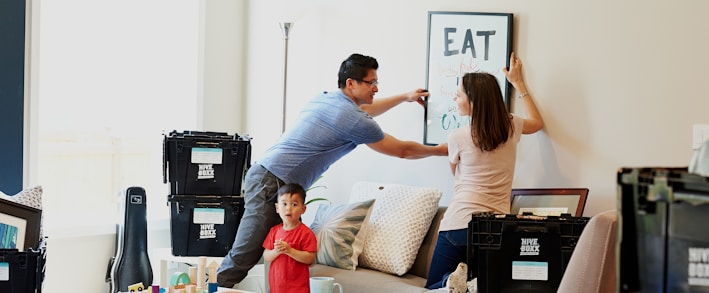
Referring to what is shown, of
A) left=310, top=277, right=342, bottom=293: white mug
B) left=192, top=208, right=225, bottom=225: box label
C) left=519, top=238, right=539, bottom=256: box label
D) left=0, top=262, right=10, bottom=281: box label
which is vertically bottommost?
left=310, top=277, right=342, bottom=293: white mug

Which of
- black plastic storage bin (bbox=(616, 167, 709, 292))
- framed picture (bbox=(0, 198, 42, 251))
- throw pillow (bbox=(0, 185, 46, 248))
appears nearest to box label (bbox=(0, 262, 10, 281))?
framed picture (bbox=(0, 198, 42, 251))

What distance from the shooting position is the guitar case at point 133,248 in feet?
16.3

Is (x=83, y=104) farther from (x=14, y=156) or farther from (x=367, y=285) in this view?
(x=367, y=285)

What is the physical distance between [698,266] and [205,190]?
347 cm

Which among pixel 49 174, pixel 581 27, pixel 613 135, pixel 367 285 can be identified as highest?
pixel 581 27

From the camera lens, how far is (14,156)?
15.7 feet

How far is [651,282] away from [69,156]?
13.6 ft

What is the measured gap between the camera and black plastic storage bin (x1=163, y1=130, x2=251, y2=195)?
4762 millimetres

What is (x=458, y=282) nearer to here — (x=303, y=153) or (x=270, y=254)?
(x=270, y=254)

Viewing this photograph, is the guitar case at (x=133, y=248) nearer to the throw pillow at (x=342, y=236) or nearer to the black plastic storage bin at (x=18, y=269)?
the throw pillow at (x=342, y=236)

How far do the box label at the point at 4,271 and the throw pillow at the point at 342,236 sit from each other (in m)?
1.66

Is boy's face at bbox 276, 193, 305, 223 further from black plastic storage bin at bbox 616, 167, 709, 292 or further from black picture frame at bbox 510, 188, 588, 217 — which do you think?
black plastic storage bin at bbox 616, 167, 709, 292

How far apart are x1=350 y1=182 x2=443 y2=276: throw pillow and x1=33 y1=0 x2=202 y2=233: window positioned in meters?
1.45

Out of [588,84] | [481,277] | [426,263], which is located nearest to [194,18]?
[426,263]
